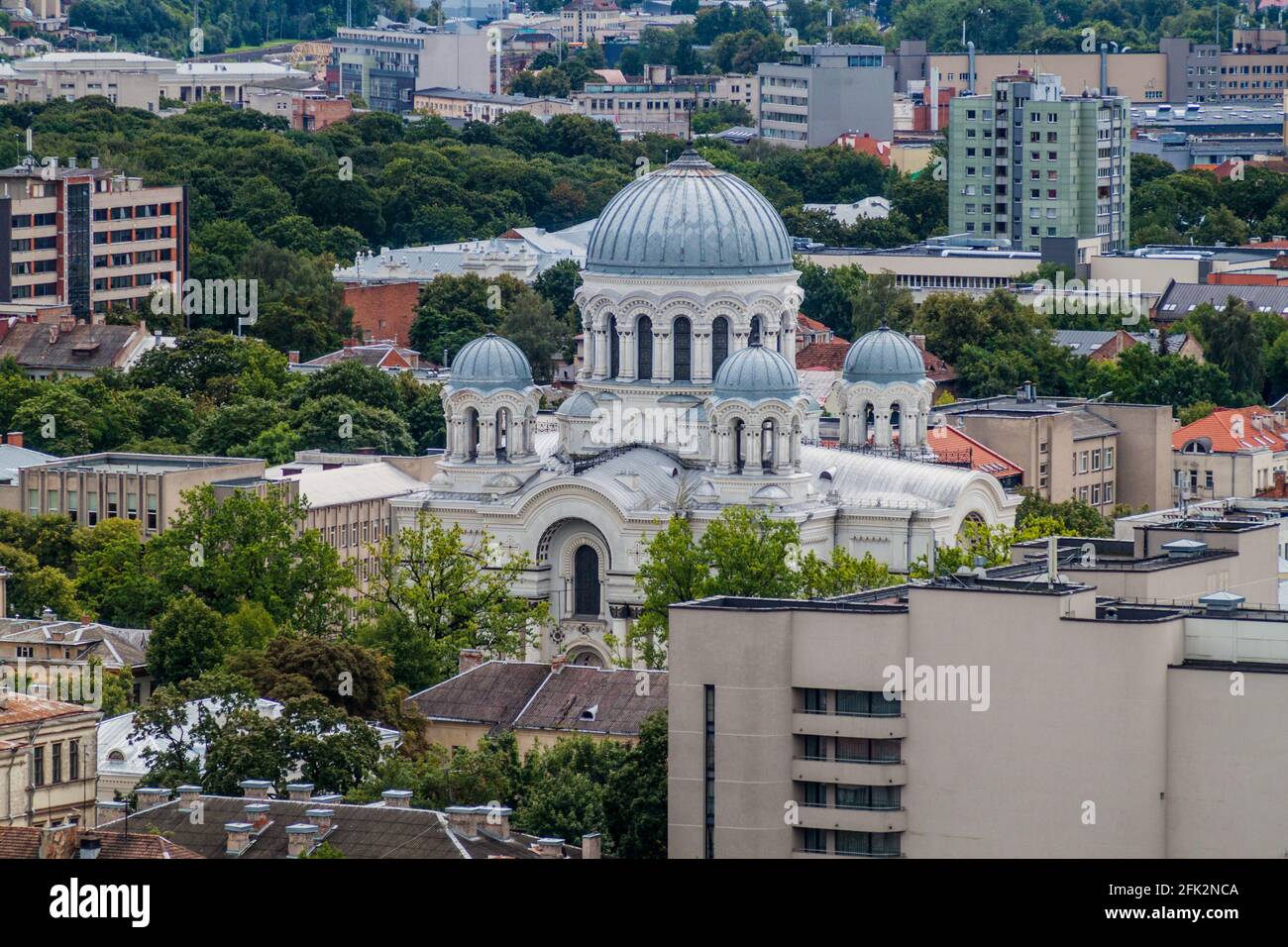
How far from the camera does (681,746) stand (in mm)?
62188

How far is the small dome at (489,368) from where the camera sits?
320 ft

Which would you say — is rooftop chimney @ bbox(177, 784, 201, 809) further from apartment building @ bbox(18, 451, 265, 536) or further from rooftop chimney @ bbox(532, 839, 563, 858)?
apartment building @ bbox(18, 451, 265, 536)

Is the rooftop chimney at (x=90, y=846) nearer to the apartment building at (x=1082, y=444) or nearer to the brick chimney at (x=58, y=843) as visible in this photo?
the brick chimney at (x=58, y=843)

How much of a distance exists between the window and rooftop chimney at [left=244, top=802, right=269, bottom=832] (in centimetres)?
851

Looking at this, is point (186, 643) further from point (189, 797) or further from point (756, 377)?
point (189, 797)

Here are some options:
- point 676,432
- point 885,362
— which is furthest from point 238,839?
point 885,362

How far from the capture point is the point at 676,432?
9888 centimetres

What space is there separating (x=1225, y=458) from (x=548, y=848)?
202ft

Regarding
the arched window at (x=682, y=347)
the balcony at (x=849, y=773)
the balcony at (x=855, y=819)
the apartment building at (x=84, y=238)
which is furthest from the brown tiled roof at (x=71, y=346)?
the balcony at (x=855, y=819)

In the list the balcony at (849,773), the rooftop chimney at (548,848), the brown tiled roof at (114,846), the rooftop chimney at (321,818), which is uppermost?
the balcony at (849,773)

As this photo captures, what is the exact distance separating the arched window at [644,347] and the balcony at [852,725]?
131ft

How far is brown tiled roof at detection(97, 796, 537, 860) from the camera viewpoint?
65562 millimetres

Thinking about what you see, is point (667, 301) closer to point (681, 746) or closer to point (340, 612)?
point (340, 612)
